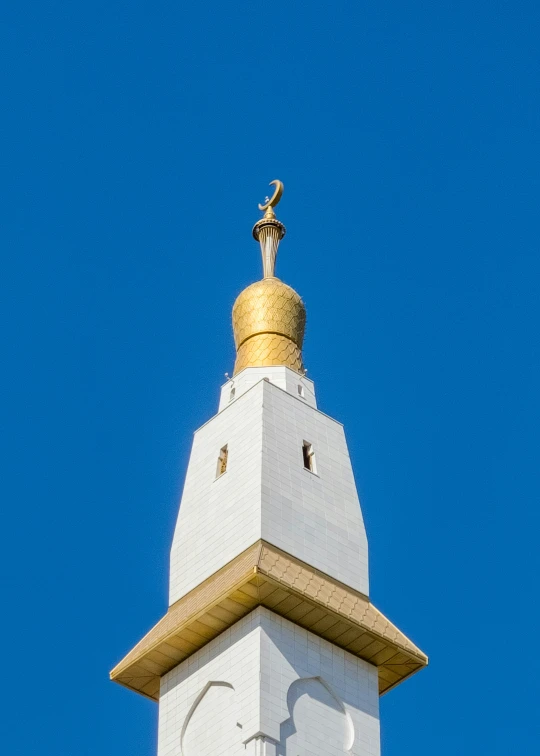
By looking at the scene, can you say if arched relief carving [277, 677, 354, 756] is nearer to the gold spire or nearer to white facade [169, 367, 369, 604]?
white facade [169, 367, 369, 604]

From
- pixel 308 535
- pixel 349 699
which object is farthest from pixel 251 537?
pixel 349 699

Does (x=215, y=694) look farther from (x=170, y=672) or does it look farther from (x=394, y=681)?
(x=394, y=681)

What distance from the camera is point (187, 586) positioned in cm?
4269

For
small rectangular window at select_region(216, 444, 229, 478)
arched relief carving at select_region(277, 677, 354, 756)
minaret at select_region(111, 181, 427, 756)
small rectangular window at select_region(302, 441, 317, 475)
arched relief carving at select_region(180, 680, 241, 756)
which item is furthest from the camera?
small rectangular window at select_region(216, 444, 229, 478)

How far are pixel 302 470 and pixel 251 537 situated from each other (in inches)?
120

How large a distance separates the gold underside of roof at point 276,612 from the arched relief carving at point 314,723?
158 cm

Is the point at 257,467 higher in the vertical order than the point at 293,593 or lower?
higher

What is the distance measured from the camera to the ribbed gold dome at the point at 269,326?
4769cm

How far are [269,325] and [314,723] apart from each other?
12737 millimetres

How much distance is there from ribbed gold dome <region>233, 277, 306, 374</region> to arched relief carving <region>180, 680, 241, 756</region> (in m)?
10.4

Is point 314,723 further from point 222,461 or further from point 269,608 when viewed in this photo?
point 222,461

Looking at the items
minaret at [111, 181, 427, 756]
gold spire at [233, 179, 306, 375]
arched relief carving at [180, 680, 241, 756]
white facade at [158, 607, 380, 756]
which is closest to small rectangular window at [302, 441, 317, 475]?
minaret at [111, 181, 427, 756]

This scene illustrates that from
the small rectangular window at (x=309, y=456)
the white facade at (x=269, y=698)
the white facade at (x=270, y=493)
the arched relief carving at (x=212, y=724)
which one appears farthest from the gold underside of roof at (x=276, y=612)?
the small rectangular window at (x=309, y=456)

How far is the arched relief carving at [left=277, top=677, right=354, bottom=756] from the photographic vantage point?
3875 cm
